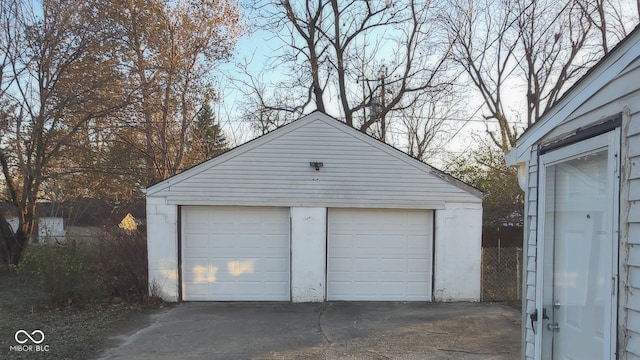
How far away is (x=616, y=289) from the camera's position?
2.52 m

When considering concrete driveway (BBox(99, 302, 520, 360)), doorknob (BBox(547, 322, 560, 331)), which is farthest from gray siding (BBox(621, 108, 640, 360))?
concrete driveway (BBox(99, 302, 520, 360))

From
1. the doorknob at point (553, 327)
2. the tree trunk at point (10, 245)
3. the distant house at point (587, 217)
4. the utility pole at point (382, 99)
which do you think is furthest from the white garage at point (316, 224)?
the utility pole at point (382, 99)

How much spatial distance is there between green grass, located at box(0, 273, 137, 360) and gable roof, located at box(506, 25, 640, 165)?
20.2 ft

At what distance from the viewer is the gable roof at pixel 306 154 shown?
955 cm

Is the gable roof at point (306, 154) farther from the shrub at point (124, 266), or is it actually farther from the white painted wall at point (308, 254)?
the shrub at point (124, 266)

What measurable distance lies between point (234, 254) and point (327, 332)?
3.39 m

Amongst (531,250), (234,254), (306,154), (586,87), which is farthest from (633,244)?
(234,254)

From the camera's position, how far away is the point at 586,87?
9.59 ft

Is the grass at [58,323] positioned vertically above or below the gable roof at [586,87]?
below

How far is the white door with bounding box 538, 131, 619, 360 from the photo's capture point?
2645 mm

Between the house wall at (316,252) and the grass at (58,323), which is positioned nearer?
the grass at (58,323)

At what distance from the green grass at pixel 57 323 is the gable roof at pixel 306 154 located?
2954 mm

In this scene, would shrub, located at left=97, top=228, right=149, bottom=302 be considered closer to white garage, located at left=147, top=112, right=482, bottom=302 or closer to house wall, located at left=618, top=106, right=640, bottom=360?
white garage, located at left=147, top=112, right=482, bottom=302

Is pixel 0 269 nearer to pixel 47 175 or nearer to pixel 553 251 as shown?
pixel 47 175
